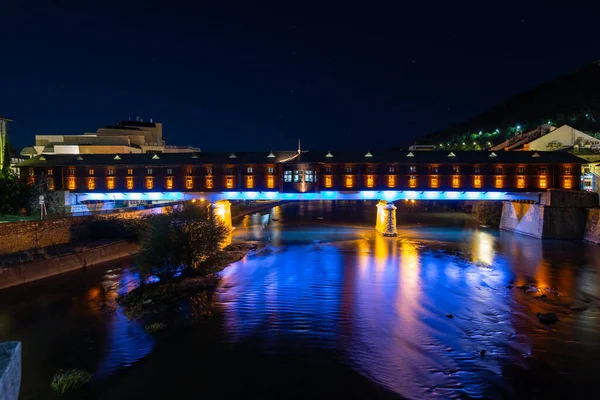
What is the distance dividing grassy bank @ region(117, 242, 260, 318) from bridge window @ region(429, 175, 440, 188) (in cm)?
2349

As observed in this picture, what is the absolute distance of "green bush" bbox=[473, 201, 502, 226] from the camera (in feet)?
155

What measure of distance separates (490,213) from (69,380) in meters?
46.3

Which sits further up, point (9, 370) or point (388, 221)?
point (9, 370)

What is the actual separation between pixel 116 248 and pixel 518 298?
23894 mm

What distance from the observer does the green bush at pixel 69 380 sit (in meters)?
10.8

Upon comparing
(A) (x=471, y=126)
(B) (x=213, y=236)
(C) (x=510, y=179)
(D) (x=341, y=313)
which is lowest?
(D) (x=341, y=313)

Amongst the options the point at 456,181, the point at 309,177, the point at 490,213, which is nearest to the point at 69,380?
the point at 309,177

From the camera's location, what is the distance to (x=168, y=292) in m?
19.2

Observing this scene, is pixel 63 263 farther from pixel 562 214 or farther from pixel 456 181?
pixel 562 214

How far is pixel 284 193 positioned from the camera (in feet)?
131

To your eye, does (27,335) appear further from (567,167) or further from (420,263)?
(567,167)

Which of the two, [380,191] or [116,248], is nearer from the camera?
[116,248]

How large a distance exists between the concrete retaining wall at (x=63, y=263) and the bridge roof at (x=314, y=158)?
13693 millimetres

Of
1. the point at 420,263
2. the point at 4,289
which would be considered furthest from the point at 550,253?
the point at 4,289
